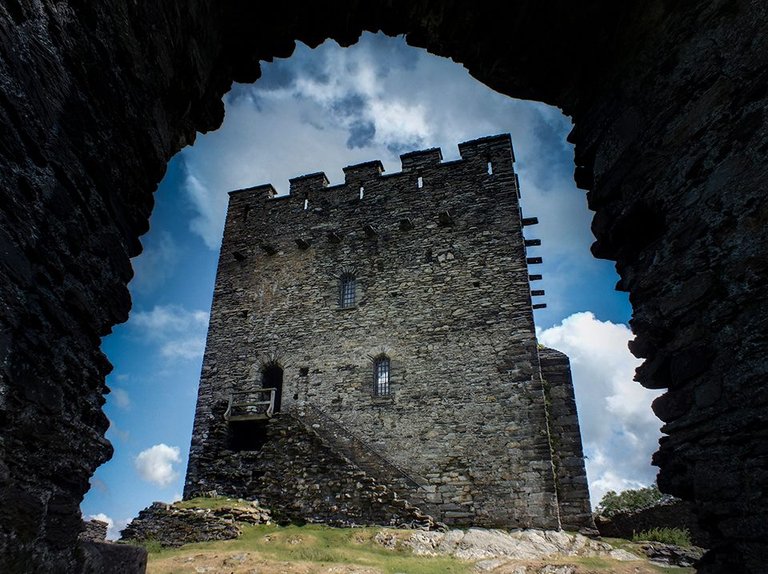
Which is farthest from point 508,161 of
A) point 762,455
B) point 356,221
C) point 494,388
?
point 762,455

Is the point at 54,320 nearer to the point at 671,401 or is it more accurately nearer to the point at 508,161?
the point at 671,401

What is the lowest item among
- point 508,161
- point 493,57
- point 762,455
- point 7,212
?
point 762,455

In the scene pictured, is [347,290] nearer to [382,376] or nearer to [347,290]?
[347,290]

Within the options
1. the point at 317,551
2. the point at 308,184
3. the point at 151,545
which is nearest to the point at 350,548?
the point at 317,551

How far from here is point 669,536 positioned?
10500 mm

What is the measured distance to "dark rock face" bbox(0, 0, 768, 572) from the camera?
8.20 ft

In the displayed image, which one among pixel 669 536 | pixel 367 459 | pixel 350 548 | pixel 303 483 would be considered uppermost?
pixel 367 459

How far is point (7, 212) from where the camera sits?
2373mm

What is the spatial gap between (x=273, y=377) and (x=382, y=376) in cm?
390

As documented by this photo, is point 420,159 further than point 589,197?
Yes

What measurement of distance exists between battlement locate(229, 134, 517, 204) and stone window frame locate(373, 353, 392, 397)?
6209mm

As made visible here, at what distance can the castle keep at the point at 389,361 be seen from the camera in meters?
11.8

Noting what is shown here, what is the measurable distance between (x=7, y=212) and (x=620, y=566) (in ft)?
33.0

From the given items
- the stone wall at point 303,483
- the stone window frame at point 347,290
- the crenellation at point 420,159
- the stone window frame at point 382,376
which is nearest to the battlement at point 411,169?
the crenellation at point 420,159
